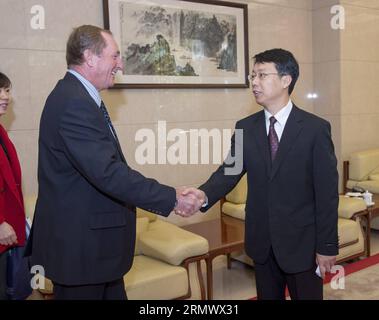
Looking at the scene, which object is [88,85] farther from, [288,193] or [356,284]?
[356,284]

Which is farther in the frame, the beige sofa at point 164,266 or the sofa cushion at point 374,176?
the sofa cushion at point 374,176

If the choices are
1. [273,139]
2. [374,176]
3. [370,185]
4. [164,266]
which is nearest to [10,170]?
[164,266]

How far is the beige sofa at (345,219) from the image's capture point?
363 centimetres

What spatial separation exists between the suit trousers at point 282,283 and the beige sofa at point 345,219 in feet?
5.80

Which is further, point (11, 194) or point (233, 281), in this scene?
point (233, 281)

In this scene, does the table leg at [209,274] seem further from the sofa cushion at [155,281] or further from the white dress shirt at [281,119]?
the white dress shirt at [281,119]

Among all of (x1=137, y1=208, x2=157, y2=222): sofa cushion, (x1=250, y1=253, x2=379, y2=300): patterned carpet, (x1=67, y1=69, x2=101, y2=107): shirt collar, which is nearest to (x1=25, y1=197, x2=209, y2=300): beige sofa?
(x1=137, y1=208, x2=157, y2=222): sofa cushion

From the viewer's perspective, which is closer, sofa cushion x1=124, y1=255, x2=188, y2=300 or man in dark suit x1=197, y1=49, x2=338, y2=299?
man in dark suit x1=197, y1=49, x2=338, y2=299

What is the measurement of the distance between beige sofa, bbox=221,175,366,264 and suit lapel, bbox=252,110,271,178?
1853 millimetres

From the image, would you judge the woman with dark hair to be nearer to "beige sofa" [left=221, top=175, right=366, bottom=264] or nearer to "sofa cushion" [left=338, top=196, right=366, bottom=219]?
"beige sofa" [left=221, top=175, right=366, bottom=264]

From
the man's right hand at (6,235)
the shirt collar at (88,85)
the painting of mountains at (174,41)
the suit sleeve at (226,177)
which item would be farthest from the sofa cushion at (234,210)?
the shirt collar at (88,85)

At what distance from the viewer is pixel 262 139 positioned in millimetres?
1888

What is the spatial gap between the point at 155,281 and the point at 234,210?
4.47 ft

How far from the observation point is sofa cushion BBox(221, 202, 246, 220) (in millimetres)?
3718
